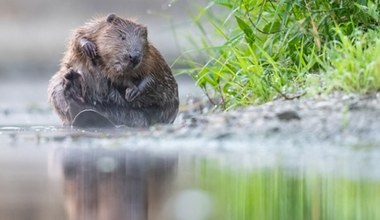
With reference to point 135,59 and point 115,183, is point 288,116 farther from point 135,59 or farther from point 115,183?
point 135,59

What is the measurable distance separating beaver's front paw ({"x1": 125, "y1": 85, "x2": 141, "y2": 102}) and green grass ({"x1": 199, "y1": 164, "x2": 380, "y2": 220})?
3.05m

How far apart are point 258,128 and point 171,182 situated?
4.39ft

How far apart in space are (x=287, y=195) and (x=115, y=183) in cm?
85

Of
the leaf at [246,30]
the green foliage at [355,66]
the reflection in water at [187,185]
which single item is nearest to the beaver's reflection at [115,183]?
the reflection in water at [187,185]

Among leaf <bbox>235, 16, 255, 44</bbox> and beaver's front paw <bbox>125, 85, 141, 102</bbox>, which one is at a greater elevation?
leaf <bbox>235, 16, 255, 44</bbox>

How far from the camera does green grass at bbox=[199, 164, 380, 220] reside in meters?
4.75

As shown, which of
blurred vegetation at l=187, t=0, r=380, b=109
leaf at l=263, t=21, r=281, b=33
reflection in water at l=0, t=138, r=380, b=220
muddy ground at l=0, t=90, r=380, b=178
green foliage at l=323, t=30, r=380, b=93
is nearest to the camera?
reflection in water at l=0, t=138, r=380, b=220

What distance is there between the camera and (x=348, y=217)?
15.2 feet

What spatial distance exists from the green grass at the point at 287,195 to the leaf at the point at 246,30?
287cm

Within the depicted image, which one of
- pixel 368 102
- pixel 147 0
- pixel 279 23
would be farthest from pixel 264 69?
pixel 147 0

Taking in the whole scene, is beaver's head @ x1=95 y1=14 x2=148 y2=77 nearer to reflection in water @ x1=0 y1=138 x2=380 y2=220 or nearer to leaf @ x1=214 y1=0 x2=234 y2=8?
leaf @ x1=214 y1=0 x2=234 y2=8

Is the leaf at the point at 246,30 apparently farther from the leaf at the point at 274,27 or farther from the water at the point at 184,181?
the water at the point at 184,181

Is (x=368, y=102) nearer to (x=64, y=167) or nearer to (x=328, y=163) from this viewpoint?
(x=328, y=163)

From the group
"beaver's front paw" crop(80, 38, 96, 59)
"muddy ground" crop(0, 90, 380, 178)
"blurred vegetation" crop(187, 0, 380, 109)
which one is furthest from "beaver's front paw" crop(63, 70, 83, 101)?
"muddy ground" crop(0, 90, 380, 178)
